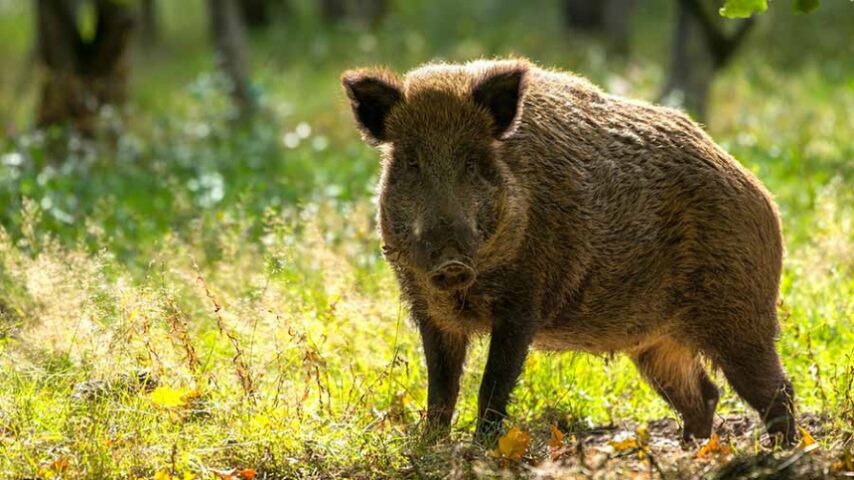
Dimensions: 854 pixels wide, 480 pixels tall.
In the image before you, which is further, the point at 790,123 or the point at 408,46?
the point at 408,46

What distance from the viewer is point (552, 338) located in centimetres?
602

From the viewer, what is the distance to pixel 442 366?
19.3ft

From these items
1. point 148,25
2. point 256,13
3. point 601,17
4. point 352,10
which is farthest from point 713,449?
point 352,10

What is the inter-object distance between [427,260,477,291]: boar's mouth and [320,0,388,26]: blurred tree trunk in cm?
2256

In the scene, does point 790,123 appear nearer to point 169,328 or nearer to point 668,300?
point 668,300

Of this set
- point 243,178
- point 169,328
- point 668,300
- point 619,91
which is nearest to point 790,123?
point 619,91

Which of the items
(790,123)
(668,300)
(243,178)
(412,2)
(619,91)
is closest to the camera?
(668,300)

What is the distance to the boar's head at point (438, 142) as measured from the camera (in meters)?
5.33

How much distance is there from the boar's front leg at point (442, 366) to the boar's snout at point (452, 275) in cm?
68

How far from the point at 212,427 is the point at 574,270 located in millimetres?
1678

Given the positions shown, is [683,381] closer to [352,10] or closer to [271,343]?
[271,343]

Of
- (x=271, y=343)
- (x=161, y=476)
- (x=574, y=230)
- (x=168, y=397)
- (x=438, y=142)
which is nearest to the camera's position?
(x=161, y=476)

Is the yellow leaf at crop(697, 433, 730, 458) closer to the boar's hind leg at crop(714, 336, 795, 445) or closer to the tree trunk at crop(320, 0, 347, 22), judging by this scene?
the boar's hind leg at crop(714, 336, 795, 445)

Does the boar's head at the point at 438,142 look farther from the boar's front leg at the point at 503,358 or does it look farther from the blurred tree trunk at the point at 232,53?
the blurred tree trunk at the point at 232,53
